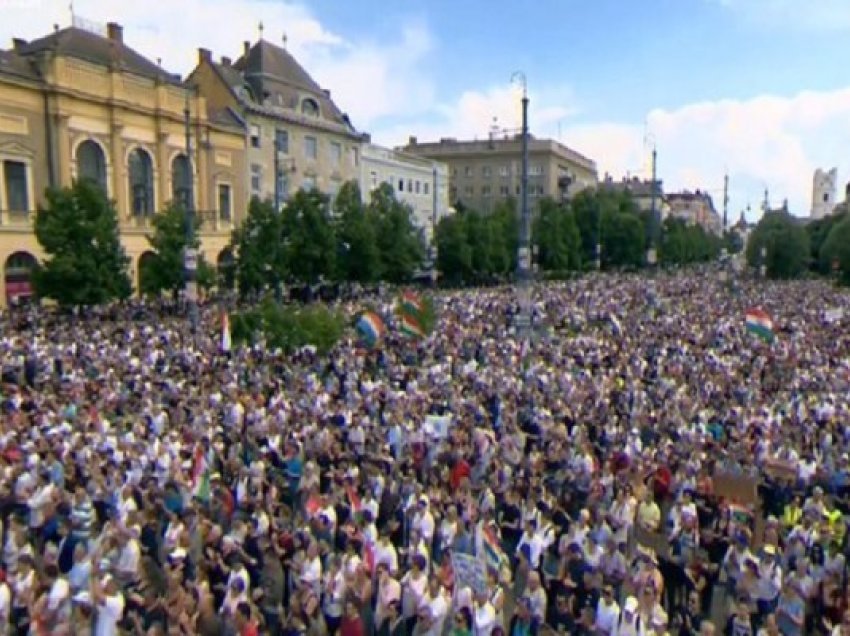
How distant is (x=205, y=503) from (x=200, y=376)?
9.75 meters

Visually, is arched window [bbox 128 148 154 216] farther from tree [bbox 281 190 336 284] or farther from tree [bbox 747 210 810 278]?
tree [bbox 747 210 810 278]

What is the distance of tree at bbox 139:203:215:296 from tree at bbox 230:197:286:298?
3962mm

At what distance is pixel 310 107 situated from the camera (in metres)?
66.9

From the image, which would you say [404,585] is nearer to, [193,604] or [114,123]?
[193,604]

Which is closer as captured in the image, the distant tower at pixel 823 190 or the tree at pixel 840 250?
the tree at pixel 840 250

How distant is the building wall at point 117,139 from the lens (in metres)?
39.2

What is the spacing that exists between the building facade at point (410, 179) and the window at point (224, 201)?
17449 mm

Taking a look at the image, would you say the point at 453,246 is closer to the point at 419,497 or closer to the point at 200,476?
the point at 200,476

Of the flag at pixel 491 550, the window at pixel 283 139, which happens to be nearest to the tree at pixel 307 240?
the window at pixel 283 139

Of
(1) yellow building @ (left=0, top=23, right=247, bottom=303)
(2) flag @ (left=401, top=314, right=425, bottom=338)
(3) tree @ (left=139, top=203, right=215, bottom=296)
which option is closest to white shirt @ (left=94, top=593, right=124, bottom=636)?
(2) flag @ (left=401, top=314, right=425, bottom=338)

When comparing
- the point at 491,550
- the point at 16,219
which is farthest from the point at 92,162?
the point at 491,550

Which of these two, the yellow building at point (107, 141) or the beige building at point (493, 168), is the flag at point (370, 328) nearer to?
the yellow building at point (107, 141)

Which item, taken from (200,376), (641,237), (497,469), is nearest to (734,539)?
(497,469)

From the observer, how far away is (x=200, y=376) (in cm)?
1989
